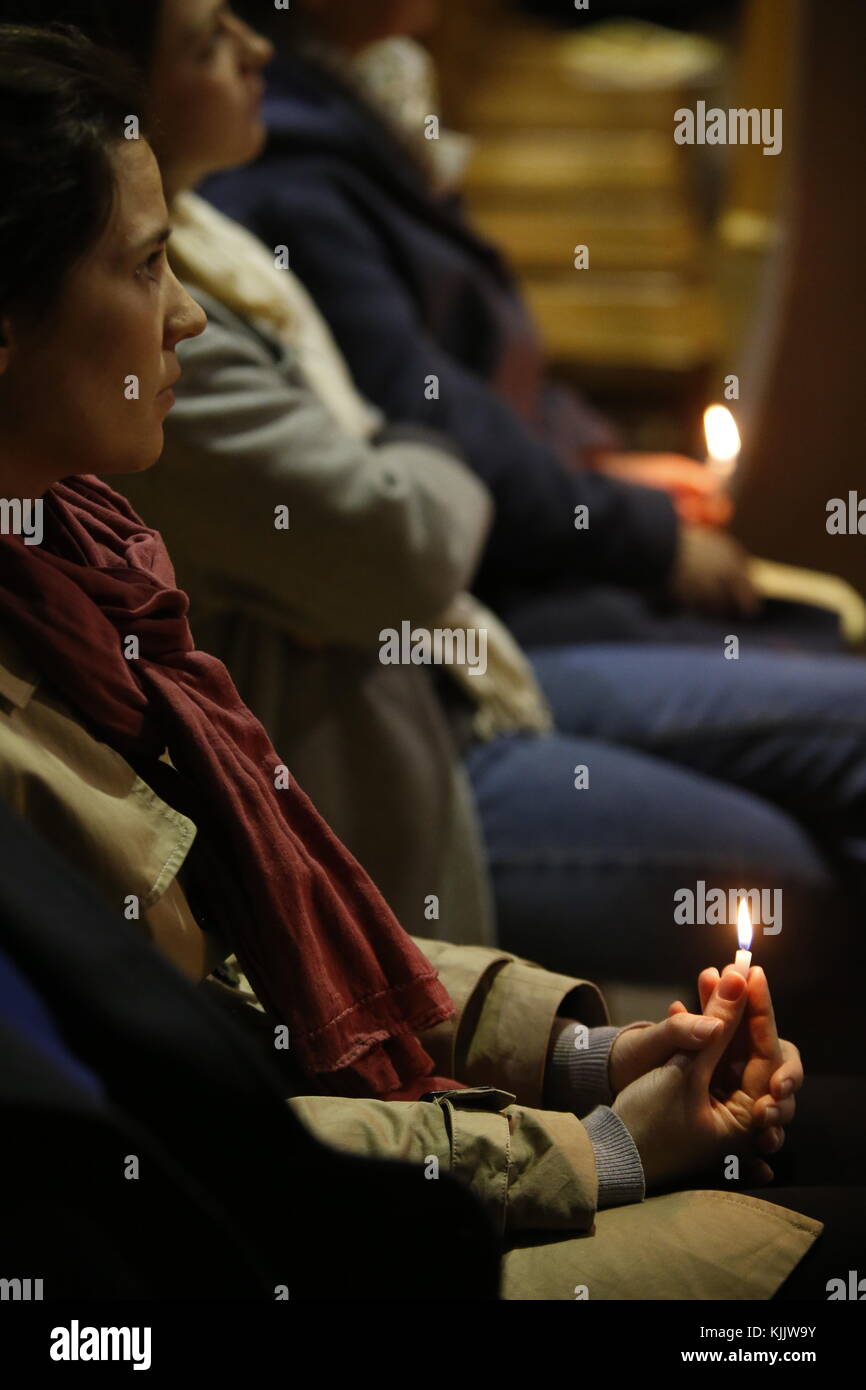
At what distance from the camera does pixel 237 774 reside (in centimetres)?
55

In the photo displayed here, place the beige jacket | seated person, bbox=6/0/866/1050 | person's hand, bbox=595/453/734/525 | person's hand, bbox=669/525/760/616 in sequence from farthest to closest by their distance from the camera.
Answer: person's hand, bbox=595/453/734/525 < person's hand, bbox=669/525/760/616 < seated person, bbox=6/0/866/1050 < the beige jacket

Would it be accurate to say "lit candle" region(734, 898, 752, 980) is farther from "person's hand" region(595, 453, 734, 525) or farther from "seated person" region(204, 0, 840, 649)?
"person's hand" region(595, 453, 734, 525)

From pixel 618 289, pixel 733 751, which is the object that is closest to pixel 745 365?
pixel 733 751

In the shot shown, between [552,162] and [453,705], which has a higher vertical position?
[552,162]

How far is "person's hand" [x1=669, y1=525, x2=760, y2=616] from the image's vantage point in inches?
61.6

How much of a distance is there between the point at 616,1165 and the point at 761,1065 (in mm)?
75

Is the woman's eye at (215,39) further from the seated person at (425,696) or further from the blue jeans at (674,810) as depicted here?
the blue jeans at (674,810)

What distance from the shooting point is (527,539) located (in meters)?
1.47

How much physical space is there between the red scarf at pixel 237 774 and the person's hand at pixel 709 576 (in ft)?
3.36

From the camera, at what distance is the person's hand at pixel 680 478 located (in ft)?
5.54

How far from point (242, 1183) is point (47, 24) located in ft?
1.45

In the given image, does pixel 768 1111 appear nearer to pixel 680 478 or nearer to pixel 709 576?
pixel 709 576

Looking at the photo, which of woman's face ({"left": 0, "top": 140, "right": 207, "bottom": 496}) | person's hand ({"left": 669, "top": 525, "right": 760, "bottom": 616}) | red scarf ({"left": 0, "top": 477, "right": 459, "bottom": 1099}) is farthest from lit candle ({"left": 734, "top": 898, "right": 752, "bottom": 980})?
person's hand ({"left": 669, "top": 525, "right": 760, "bottom": 616})
